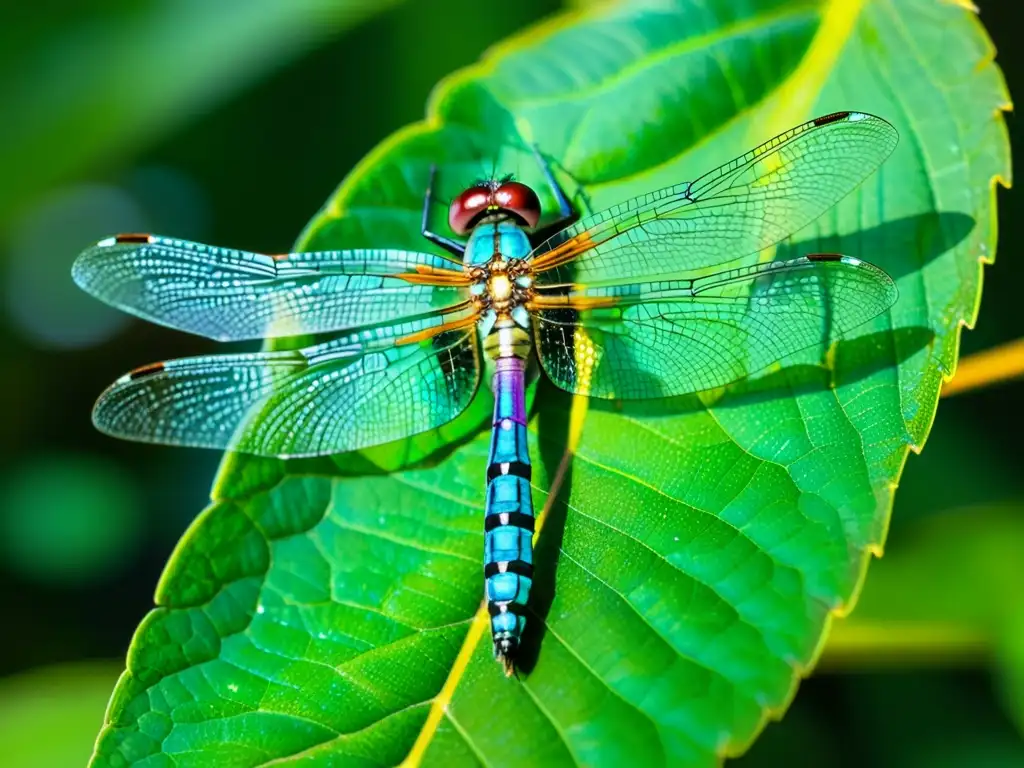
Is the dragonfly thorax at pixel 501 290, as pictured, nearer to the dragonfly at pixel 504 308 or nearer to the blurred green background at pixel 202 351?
the dragonfly at pixel 504 308

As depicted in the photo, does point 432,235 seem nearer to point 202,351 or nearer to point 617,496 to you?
point 617,496

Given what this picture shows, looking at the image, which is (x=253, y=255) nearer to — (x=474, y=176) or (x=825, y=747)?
(x=474, y=176)

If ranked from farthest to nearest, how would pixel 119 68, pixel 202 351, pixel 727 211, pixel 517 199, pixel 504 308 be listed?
pixel 202 351 < pixel 119 68 < pixel 504 308 < pixel 517 199 < pixel 727 211

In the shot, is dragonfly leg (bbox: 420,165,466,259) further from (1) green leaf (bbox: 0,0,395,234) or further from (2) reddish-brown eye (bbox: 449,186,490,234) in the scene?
(1) green leaf (bbox: 0,0,395,234)

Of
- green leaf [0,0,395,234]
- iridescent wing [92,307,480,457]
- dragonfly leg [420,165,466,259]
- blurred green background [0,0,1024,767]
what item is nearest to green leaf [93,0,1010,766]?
dragonfly leg [420,165,466,259]

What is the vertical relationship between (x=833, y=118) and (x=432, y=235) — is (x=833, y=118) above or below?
above

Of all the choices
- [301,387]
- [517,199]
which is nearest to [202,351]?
[301,387]
